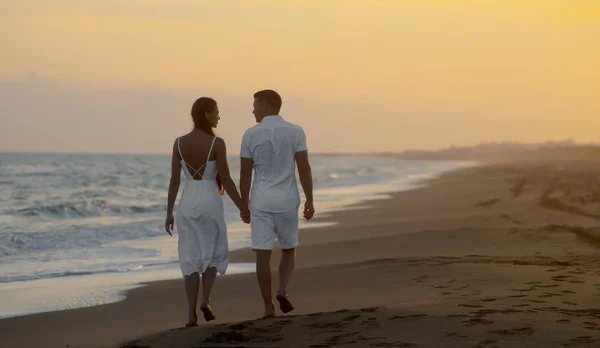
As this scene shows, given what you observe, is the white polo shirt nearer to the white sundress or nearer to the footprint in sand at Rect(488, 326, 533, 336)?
the white sundress

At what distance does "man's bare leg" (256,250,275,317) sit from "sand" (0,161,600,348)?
31 centimetres

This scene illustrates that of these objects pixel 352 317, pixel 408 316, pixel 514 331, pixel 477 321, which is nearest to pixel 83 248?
pixel 352 317

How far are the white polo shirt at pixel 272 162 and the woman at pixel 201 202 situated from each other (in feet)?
0.76

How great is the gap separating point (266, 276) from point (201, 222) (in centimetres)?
65

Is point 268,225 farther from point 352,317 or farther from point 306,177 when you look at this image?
point 352,317

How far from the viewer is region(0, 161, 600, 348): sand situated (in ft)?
16.1

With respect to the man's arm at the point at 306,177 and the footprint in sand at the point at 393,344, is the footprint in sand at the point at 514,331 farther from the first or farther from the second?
the man's arm at the point at 306,177

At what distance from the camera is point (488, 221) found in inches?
569

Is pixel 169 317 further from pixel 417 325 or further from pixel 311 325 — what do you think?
pixel 417 325

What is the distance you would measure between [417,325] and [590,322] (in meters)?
1.17

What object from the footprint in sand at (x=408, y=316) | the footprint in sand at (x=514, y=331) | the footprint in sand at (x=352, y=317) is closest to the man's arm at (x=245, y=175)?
the footprint in sand at (x=352, y=317)

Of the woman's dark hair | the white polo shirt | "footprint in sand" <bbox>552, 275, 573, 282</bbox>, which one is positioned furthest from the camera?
"footprint in sand" <bbox>552, 275, 573, 282</bbox>

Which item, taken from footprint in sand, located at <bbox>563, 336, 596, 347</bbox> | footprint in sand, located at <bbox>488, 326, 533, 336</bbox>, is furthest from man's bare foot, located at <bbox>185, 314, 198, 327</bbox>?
footprint in sand, located at <bbox>563, 336, 596, 347</bbox>

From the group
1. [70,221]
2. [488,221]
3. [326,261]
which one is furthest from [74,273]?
[70,221]
